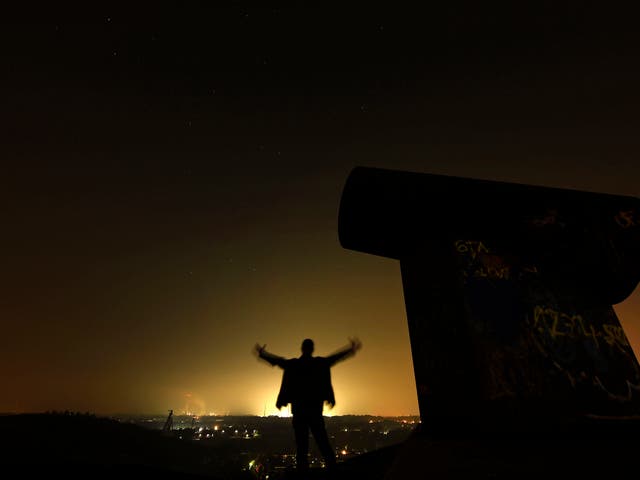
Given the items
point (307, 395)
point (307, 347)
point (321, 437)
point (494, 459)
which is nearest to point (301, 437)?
point (321, 437)

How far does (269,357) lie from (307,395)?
839mm

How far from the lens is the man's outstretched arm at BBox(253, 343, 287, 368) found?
4762 mm

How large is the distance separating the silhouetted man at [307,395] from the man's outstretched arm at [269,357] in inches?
0.6

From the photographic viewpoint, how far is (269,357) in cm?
485

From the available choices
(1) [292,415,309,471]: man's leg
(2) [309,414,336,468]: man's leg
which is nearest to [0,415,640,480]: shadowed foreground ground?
(1) [292,415,309,471]: man's leg

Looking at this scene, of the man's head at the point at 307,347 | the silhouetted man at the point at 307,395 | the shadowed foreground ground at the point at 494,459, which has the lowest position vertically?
the shadowed foreground ground at the point at 494,459

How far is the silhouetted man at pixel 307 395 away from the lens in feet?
14.2

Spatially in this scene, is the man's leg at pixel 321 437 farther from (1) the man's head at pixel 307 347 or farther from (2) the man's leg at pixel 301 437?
(1) the man's head at pixel 307 347

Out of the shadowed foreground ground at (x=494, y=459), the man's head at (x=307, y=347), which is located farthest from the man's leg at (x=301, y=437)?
the man's head at (x=307, y=347)

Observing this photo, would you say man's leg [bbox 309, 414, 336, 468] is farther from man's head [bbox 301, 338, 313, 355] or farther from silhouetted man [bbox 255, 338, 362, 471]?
man's head [bbox 301, 338, 313, 355]

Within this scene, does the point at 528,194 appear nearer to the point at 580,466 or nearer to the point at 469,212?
the point at 469,212

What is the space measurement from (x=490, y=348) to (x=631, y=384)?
211 cm

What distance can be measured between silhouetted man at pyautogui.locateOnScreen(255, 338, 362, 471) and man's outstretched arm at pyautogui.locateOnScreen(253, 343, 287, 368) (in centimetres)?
2

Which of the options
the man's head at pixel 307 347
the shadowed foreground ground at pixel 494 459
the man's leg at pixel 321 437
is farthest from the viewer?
the man's head at pixel 307 347
